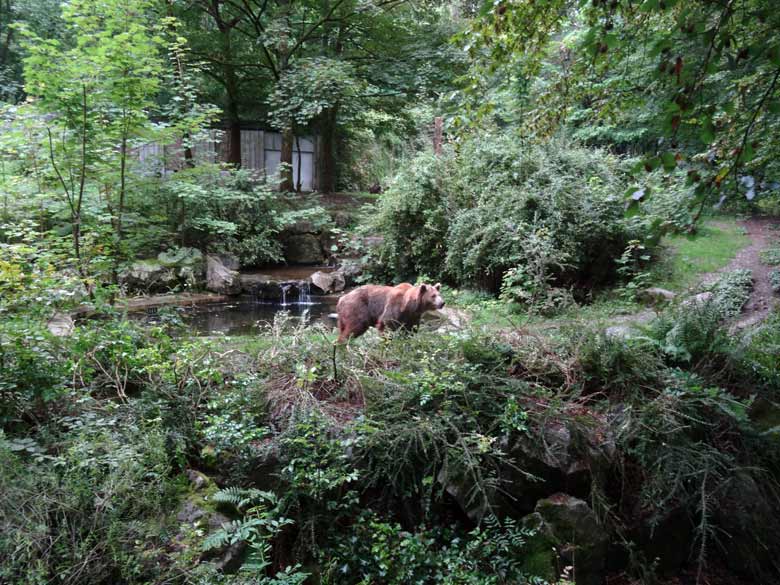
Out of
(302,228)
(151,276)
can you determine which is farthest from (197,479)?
(302,228)

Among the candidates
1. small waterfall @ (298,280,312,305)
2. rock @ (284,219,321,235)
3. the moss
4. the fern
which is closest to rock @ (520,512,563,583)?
the moss

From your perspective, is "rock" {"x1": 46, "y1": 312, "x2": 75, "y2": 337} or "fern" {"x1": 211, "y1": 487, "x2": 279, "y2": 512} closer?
"fern" {"x1": 211, "y1": 487, "x2": 279, "y2": 512}

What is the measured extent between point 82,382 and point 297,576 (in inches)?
92.4

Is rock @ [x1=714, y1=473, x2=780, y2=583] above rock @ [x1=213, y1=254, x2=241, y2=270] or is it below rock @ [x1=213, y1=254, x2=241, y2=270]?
below

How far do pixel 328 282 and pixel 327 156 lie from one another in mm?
8133

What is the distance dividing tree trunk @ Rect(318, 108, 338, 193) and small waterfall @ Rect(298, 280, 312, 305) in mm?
7795

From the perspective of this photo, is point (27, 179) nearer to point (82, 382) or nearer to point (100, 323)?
point (100, 323)

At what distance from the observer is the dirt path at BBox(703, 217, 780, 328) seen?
8.23m

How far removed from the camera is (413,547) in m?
3.56

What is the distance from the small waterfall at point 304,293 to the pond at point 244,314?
73 millimetres

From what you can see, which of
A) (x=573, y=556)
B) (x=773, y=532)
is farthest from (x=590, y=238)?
(x=573, y=556)

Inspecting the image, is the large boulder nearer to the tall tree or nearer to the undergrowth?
the tall tree

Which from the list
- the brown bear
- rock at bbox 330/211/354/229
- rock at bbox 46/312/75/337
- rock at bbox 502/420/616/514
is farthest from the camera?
rock at bbox 330/211/354/229

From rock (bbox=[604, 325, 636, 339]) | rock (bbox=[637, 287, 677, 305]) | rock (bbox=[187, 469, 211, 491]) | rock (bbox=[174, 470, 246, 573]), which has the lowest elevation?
rock (bbox=[174, 470, 246, 573])
